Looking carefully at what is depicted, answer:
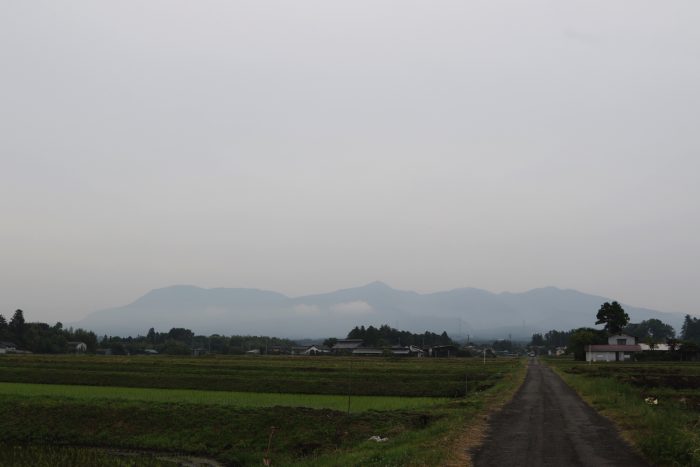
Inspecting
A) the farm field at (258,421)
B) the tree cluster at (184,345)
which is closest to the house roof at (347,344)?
the tree cluster at (184,345)

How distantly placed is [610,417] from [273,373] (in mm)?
33916

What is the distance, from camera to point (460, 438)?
17.2m

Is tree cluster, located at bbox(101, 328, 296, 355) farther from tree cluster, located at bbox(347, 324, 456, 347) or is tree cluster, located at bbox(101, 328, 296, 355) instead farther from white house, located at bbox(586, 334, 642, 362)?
white house, located at bbox(586, 334, 642, 362)

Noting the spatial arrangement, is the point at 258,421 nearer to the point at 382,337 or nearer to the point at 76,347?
the point at 76,347

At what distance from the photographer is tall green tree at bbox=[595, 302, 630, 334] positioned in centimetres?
11125

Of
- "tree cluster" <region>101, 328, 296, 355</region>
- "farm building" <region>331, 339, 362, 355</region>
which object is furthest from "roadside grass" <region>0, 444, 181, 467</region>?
"tree cluster" <region>101, 328, 296, 355</region>

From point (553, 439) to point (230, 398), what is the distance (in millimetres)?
22257

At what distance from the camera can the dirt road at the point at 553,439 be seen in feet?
46.6

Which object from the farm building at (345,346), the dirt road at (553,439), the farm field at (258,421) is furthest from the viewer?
the farm building at (345,346)

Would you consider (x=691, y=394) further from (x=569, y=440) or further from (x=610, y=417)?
(x=569, y=440)

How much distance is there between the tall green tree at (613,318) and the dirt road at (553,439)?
308 ft

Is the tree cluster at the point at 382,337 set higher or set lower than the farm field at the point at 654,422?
lower

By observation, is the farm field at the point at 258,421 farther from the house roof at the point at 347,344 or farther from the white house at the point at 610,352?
the house roof at the point at 347,344

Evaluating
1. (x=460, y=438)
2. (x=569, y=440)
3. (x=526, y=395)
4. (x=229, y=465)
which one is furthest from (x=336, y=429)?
(x=526, y=395)
